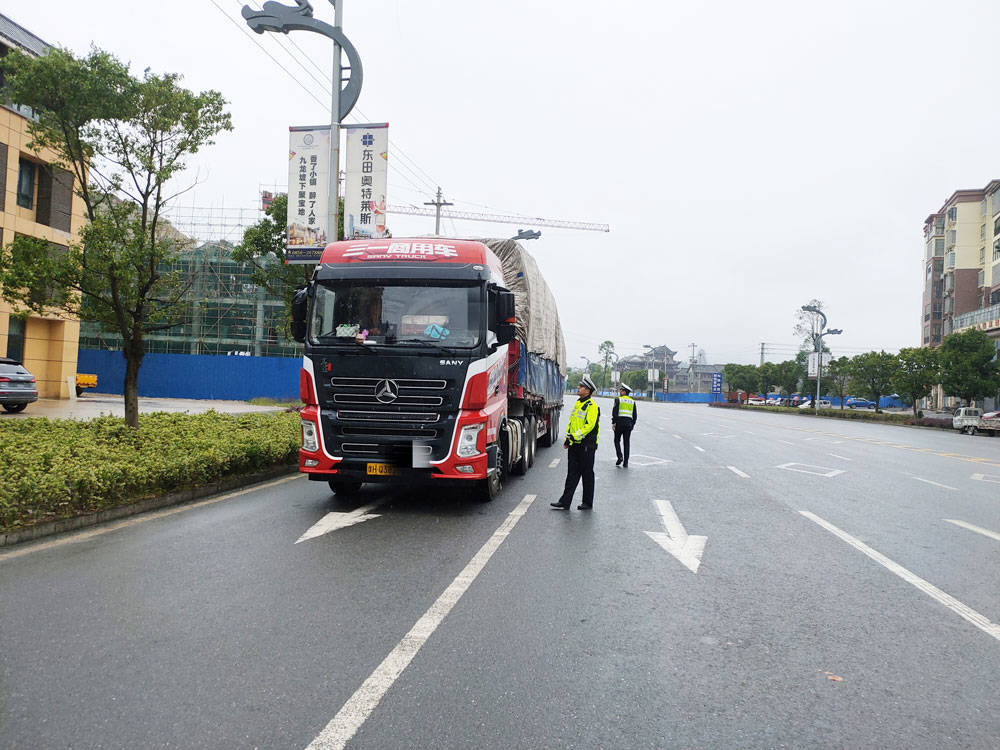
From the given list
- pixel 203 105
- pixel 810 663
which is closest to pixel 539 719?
pixel 810 663

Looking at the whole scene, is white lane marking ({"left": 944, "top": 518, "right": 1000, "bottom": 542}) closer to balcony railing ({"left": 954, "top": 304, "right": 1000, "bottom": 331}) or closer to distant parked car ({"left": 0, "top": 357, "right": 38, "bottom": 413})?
distant parked car ({"left": 0, "top": 357, "right": 38, "bottom": 413})

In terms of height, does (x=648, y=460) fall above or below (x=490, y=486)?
below

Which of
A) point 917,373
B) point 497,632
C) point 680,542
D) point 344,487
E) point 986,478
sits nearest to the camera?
point 497,632

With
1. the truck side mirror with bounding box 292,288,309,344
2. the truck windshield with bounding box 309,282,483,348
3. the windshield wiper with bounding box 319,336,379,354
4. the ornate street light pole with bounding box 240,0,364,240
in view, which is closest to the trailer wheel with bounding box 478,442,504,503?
the truck windshield with bounding box 309,282,483,348

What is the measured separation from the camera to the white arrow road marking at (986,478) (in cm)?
1315

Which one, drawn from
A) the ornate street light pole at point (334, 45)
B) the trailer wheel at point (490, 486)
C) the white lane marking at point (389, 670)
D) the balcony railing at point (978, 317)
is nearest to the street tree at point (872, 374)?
the balcony railing at point (978, 317)

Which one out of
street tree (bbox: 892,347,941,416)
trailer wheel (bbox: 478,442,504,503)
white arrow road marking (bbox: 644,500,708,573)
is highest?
street tree (bbox: 892,347,941,416)

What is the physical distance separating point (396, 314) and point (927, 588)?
5.77 meters

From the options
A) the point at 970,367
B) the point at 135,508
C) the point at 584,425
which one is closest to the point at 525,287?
the point at 584,425

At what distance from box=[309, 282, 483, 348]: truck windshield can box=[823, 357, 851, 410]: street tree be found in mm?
53106

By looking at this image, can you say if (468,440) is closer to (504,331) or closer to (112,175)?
(504,331)

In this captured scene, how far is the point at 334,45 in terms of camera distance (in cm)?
1459

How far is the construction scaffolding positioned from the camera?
39.0m

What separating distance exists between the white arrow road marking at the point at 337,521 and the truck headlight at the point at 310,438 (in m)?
0.78
